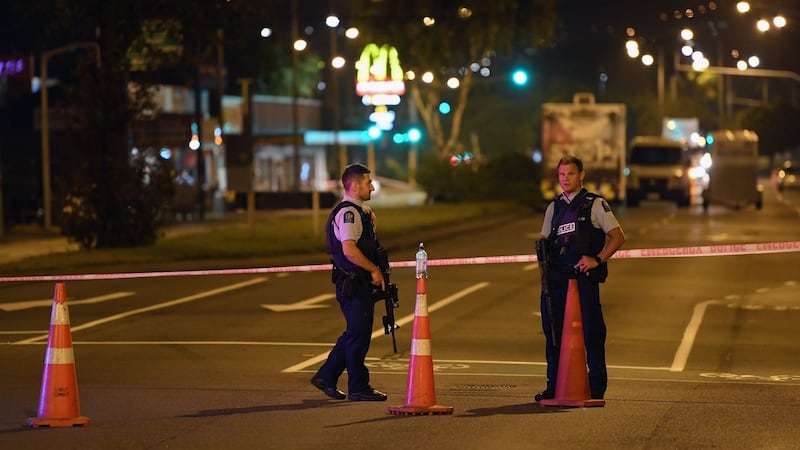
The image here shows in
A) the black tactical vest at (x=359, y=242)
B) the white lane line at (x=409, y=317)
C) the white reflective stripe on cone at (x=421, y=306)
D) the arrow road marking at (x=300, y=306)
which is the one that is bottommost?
the white lane line at (x=409, y=317)

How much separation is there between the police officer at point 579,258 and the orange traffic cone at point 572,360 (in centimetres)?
18

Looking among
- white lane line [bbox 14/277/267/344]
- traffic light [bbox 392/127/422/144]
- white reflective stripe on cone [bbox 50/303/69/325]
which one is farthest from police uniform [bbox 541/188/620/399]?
traffic light [bbox 392/127/422/144]

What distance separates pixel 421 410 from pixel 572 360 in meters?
A: 1.14

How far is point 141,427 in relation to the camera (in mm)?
9898

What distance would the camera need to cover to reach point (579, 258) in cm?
1073

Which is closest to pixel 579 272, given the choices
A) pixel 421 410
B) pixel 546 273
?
pixel 546 273

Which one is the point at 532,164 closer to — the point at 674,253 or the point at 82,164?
the point at 82,164

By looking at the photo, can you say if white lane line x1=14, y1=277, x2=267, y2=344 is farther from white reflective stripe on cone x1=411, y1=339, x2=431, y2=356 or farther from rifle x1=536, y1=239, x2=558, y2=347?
A: rifle x1=536, y1=239, x2=558, y2=347

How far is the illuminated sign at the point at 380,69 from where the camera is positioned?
5378 cm

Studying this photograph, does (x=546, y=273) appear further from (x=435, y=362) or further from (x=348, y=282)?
(x=435, y=362)

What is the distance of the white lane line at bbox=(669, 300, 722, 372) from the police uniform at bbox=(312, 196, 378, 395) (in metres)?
3.84

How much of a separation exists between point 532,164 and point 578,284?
47.5 metres

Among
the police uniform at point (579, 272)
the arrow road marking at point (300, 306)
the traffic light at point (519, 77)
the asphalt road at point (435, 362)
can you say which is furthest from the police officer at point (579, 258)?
the traffic light at point (519, 77)

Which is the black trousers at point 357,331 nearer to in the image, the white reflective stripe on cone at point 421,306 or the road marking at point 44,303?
the white reflective stripe on cone at point 421,306
